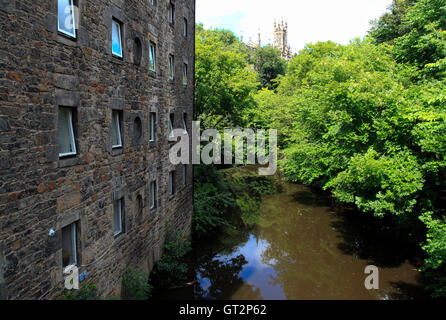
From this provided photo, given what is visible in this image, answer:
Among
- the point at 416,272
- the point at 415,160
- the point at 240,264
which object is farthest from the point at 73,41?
the point at 416,272

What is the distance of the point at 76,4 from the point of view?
6.03m

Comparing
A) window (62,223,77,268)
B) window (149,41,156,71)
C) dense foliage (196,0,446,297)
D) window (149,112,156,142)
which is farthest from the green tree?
window (62,223,77,268)

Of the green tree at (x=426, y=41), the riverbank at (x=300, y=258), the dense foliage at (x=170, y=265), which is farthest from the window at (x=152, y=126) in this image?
the green tree at (x=426, y=41)

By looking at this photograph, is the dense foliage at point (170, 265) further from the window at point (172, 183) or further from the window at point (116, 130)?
the window at point (116, 130)

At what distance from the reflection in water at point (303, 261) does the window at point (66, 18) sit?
880 centimetres

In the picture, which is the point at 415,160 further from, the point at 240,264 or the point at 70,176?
the point at 70,176

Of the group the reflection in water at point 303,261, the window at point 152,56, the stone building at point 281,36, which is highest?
the stone building at point 281,36

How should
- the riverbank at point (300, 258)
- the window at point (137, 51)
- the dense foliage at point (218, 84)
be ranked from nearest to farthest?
the window at point (137, 51)
the riverbank at point (300, 258)
the dense foliage at point (218, 84)

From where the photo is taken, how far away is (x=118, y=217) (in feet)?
→ 27.7

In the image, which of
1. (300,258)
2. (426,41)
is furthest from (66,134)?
(426,41)

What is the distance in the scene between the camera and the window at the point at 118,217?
825cm

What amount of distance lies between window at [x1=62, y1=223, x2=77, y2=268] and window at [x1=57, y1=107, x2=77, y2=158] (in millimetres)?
1410

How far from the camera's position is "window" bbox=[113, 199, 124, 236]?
8250 mm

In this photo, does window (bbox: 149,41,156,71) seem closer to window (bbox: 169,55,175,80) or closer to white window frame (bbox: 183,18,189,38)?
window (bbox: 169,55,175,80)
